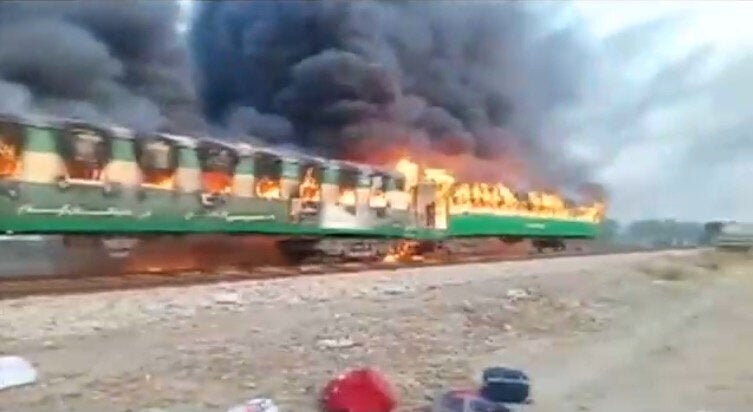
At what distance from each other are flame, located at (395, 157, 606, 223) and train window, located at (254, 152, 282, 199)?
22.0 ft

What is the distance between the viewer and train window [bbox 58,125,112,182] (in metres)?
13.8

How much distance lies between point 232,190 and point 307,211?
2.48 m

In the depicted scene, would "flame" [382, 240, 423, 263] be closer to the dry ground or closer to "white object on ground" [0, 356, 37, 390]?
the dry ground

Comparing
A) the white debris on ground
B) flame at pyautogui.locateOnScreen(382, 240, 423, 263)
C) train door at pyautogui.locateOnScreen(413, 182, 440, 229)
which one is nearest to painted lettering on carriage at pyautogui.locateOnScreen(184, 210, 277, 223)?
the white debris on ground

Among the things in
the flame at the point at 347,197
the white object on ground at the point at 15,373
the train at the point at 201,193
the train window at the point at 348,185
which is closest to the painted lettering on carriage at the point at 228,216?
the train at the point at 201,193

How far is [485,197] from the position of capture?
30.0m

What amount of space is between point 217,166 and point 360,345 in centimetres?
888

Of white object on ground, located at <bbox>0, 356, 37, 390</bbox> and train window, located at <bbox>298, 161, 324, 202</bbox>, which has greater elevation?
train window, located at <bbox>298, 161, 324, 202</bbox>

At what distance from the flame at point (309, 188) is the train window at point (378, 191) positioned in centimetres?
250

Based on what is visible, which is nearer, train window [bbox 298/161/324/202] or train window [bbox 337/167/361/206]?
train window [bbox 298/161/324/202]

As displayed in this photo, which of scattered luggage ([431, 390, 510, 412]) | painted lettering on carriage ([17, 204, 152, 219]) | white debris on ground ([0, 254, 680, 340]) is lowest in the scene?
scattered luggage ([431, 390, 510, 412])

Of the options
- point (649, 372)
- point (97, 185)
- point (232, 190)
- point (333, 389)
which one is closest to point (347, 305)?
point (649, 372)

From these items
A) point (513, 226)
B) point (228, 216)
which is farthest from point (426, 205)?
point (228, 216)

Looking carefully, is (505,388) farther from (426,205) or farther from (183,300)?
(426,205)
